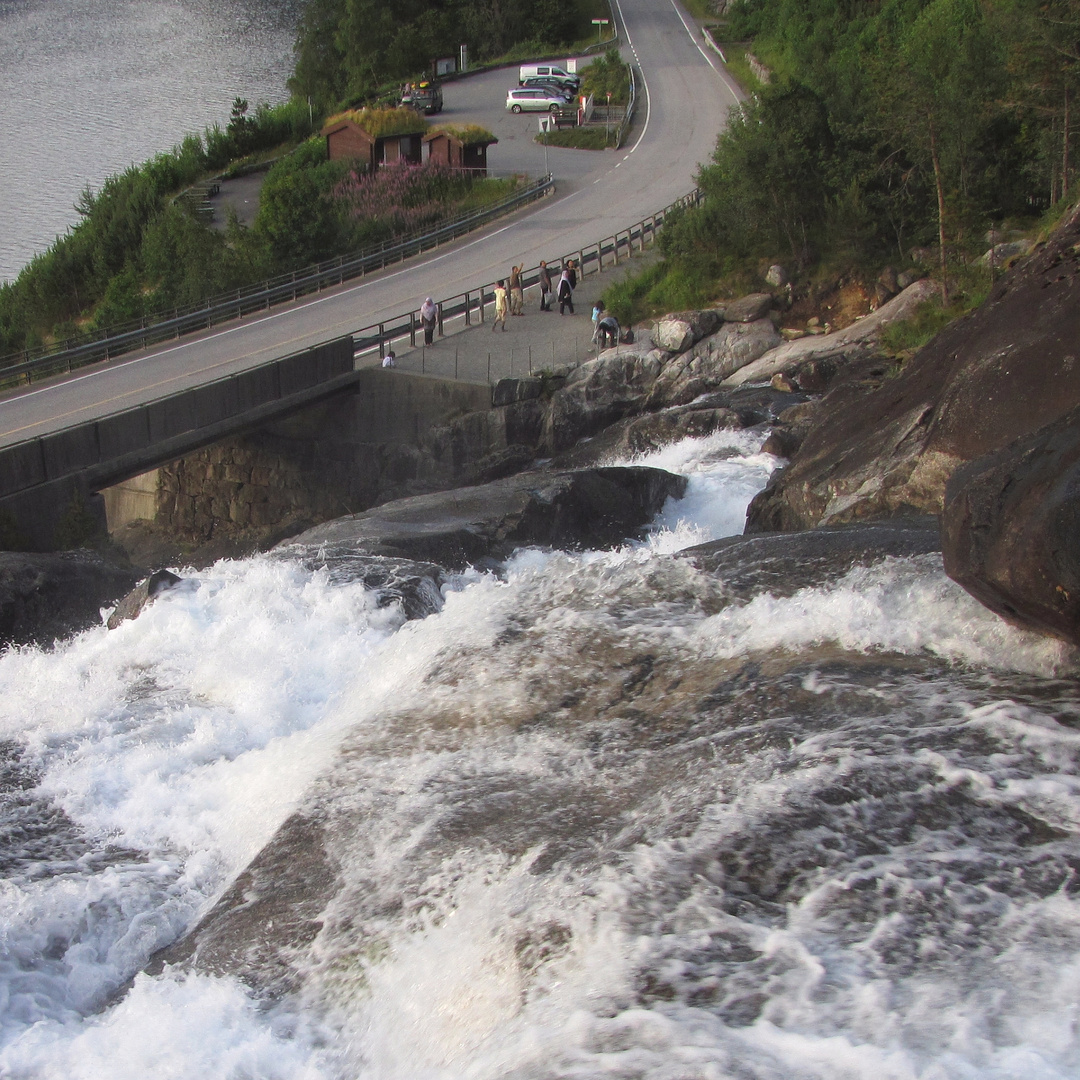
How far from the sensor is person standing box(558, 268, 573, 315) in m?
31.3

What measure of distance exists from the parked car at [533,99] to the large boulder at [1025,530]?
50.3m

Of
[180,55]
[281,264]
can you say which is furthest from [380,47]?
[281,264]

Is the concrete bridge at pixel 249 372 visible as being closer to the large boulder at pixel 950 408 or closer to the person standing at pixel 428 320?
the person standing at pixel 428 320

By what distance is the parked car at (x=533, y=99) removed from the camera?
183ft

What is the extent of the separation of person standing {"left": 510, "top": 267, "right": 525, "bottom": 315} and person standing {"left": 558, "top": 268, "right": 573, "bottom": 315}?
1.06 meters

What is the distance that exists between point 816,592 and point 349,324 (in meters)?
22.9

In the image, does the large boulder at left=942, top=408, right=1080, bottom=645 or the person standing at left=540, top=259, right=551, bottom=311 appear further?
the person standing at left=540, top=259, right=551, bottom=311

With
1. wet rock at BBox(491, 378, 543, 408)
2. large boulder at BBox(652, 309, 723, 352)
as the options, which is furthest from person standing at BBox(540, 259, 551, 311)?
wet rock at BBox(491, 378, 543, 408)

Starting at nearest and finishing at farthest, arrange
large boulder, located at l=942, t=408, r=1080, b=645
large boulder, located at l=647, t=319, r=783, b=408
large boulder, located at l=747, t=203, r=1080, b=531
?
1. large boulder, located at l=942, t=408, r=1080, b=645
2. large boulder, located at l=747, t=203, r=1080, b=531
3. large boulder, located at l=647, t=319, r=783, b=408

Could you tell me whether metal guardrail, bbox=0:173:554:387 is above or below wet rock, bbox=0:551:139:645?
above

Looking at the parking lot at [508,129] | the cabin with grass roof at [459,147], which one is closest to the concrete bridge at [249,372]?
the parking lot at [508,129]

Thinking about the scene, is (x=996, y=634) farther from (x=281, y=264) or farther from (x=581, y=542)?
(x=281, y=264)

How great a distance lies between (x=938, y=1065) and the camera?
541cm

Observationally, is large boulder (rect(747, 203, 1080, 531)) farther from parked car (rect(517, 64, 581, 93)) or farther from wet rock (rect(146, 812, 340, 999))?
parked car (rect(517, 64, 581, 93))
